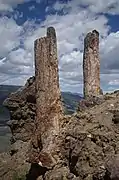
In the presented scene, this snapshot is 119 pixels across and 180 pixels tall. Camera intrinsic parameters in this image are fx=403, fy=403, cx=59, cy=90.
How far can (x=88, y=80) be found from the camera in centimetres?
2567

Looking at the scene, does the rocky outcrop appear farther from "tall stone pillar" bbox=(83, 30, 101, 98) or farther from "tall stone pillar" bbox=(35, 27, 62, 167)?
"tall stone pillar" bbox=(35, 27, 62, 167)

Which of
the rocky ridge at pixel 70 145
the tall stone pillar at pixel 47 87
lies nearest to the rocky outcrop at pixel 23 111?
the rocky ridge at pixel 70 145

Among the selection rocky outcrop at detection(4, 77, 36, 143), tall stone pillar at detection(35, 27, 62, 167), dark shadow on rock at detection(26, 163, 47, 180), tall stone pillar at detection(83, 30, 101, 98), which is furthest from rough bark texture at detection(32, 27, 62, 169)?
tall stone pillar at detection(83, 30, 101, 98)

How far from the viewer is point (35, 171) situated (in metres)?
19.6

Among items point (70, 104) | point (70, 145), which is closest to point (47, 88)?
point (70, 145)

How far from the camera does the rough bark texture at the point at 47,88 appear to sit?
64.3ft

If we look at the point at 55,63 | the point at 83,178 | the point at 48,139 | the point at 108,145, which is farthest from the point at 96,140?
the point at 55,63

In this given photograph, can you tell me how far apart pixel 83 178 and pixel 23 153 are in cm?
785

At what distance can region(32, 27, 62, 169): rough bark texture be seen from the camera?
64.3 ft

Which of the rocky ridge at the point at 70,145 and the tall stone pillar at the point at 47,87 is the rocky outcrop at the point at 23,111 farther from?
the tall stone pillar at the point at 47,87

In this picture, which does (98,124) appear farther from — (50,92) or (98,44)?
(98,44)

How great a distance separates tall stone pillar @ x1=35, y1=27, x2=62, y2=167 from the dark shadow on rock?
1.21 meters

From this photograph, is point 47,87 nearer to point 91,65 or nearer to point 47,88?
point 47,88

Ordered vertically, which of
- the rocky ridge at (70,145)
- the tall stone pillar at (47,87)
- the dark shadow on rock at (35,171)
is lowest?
the dark shadow on rock at (35,171)
